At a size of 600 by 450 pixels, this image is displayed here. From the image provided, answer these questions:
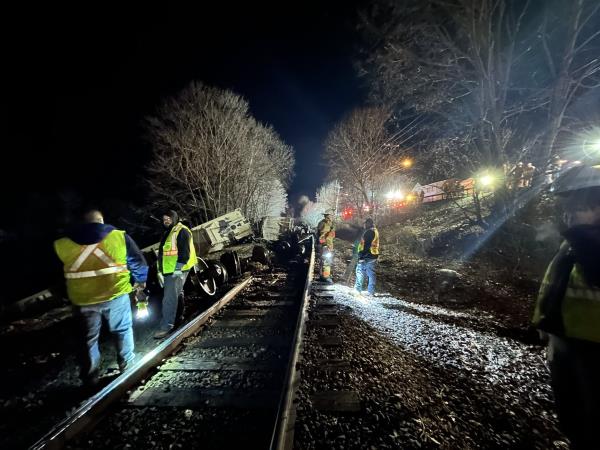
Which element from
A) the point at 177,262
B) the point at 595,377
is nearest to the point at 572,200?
the point at 595,377

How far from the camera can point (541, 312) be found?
173cm

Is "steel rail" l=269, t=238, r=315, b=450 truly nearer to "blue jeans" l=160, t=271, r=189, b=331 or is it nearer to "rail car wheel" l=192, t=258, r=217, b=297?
"blue jeans" l=160, t=271, r=189, b=331

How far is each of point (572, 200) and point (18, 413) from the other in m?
5.29

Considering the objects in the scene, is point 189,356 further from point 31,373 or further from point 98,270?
point 31,373

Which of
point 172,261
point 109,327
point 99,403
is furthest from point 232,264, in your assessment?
point 99,403

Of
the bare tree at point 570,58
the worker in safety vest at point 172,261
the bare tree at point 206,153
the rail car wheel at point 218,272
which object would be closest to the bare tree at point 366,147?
the bare tree at point 206,153

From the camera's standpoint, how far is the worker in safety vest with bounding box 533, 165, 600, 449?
1510 millimetres

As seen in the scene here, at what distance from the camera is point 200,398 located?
2705 millimetres

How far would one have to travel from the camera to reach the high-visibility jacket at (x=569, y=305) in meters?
1.49

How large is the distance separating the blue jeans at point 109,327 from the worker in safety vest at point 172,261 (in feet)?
4.05

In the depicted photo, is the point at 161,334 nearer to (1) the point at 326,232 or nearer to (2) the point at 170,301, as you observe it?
(2) the point at 170,301

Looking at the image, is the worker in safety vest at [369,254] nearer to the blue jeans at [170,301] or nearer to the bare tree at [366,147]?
the blue jeans at [170,301]

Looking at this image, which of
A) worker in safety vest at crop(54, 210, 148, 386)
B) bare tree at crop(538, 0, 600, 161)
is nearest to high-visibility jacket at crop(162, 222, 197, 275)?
worker in safety vest at crop(54, 210, 148, 386)

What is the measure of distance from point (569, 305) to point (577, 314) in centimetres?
6
